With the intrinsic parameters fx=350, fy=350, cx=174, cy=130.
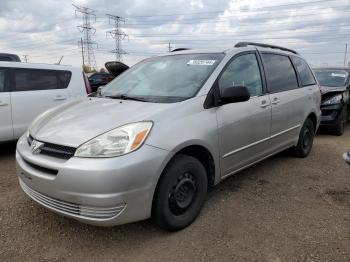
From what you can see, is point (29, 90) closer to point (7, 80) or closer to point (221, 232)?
point (7, 80)

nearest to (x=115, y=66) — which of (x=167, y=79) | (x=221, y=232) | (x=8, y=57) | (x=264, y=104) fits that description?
(x=167, y=79)

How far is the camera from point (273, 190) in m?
4.30

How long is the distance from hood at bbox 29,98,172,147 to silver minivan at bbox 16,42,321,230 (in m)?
0.01

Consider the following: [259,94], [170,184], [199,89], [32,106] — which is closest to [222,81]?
[199,89]

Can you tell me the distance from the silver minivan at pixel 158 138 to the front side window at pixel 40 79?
2412 mm

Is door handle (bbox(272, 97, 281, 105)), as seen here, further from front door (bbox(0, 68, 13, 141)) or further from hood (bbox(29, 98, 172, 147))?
front door (bbox(0, 68, 13, 141))

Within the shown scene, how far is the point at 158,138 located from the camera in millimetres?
2914

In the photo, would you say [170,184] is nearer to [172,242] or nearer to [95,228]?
[172,242]

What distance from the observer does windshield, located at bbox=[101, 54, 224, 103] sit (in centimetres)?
352

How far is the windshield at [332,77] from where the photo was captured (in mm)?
8766

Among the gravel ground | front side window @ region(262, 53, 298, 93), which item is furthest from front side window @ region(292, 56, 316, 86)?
the gravel ground

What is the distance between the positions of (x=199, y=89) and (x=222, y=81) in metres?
0.37

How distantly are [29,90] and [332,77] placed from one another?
7268 mm

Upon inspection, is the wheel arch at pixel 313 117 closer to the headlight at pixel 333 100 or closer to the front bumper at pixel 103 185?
the headlight at pixel 333 100
